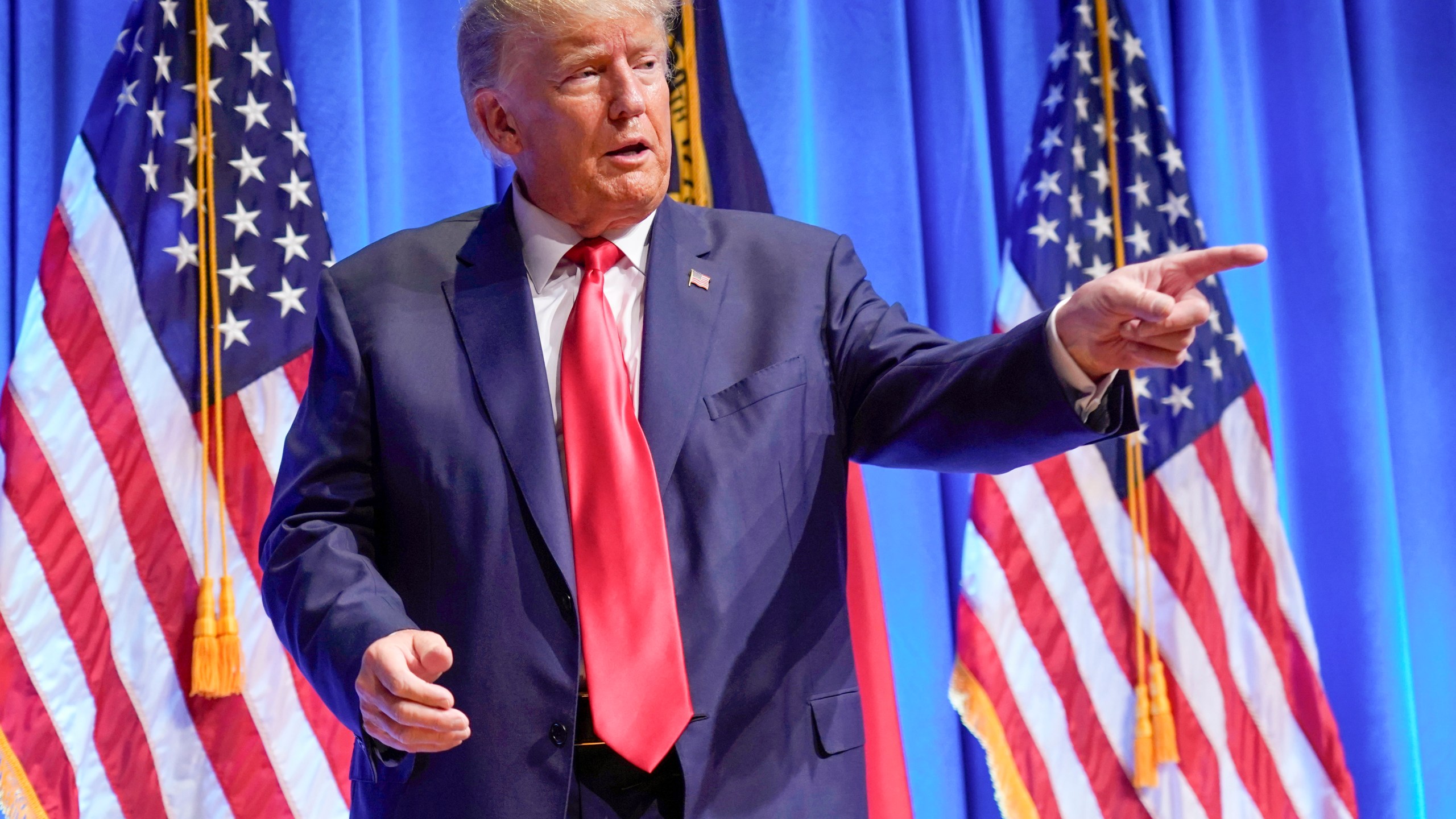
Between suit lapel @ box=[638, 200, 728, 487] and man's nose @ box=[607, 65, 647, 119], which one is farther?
man's nose @ box=[607, 65, 647, 119]

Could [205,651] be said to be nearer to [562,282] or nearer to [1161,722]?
[562,282]

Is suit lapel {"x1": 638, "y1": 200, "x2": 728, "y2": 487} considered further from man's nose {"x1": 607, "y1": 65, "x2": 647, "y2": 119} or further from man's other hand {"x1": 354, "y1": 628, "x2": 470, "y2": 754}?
man's other hand {"x1": 354, "y1": 628, "x2": 470, "y2": 754}

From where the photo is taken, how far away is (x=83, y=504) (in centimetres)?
220

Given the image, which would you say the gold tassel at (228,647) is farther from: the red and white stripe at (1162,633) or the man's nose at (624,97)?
the red and white stripe at (1162,633)

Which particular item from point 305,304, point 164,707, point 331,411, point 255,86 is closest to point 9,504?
point 164,707

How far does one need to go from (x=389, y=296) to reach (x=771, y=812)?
662mm

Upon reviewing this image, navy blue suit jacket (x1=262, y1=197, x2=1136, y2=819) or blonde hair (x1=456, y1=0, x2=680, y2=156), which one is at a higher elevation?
blonde hair (x1=456, y1=0, x2=680, y2=156)

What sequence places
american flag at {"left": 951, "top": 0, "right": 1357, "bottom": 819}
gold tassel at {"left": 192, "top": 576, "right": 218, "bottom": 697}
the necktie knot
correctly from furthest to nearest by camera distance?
american flag at {"left": 951, "top": 0, "right": 1357, "bottom": 819}
gold tassel at {"left": 192, "top": 576, "right": 218, "bottom": 697}
the necktie knot

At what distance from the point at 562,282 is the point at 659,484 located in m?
0.30

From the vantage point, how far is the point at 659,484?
1224mm

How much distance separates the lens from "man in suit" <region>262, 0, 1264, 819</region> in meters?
1.13

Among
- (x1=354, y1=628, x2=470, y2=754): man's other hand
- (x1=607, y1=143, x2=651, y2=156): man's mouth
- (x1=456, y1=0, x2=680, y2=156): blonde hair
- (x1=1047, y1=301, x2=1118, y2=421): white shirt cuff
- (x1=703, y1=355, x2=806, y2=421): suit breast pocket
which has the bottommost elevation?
(x1=354, y1=628, x2=470, y2=754): man's other hand

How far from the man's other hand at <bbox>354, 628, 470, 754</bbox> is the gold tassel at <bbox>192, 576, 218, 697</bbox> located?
1.21 meters

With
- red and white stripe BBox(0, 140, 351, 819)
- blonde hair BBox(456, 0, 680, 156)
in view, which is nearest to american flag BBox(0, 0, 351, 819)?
red and white stripe BBox(0, 140, 351, 819)
